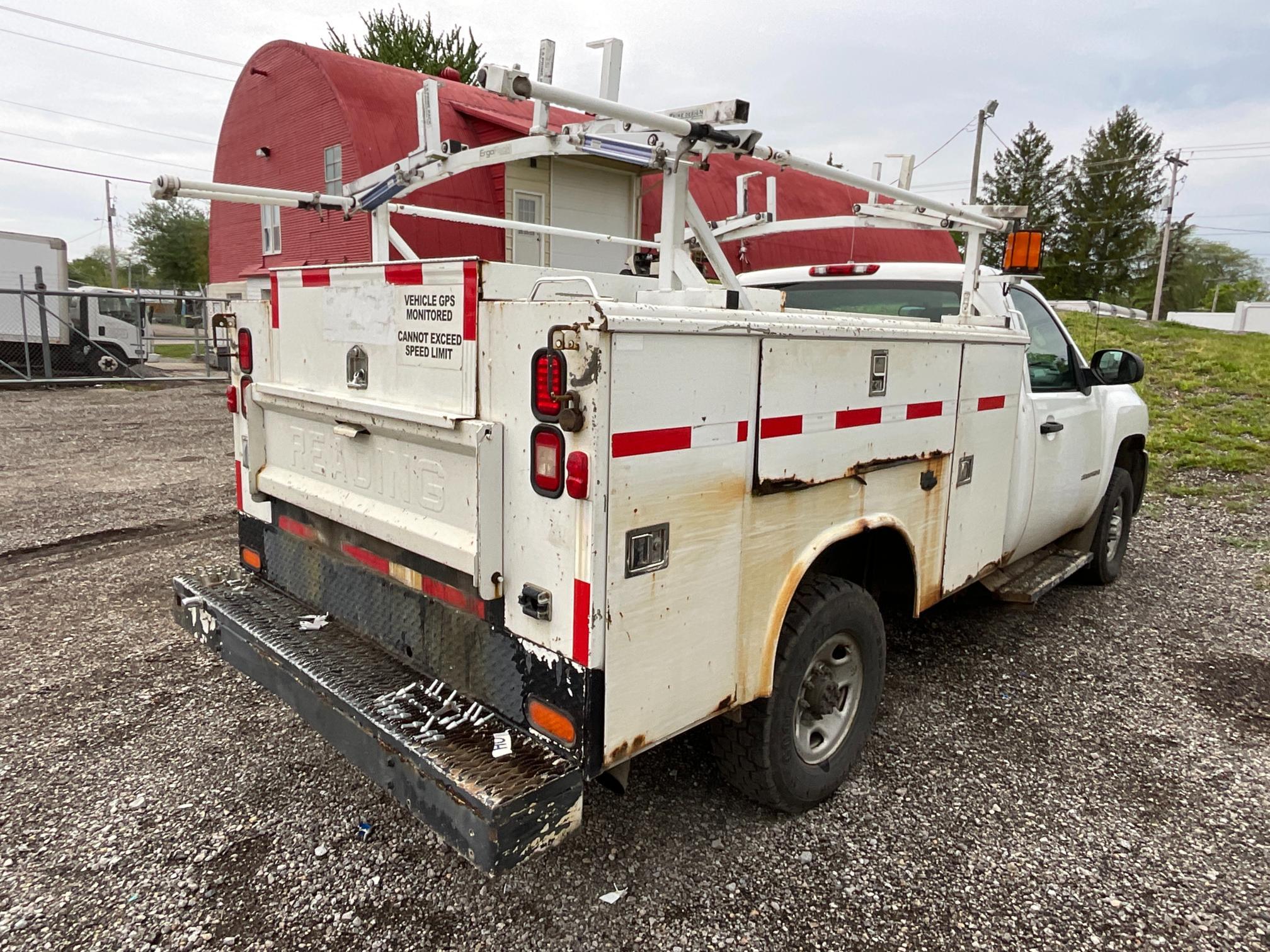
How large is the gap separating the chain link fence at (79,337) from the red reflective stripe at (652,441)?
629 inches

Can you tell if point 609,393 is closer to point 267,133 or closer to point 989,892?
point 989,892

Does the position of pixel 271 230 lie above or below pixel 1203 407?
above

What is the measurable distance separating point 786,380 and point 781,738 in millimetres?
1190

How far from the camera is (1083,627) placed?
5.10 m

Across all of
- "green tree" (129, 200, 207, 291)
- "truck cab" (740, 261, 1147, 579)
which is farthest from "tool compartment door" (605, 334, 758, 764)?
"green tree" (129, 200, 207, 291)

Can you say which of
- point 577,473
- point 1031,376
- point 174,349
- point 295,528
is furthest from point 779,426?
point 174,349

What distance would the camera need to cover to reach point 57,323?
17.9 metres

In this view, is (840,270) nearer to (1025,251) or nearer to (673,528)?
(1025,251)

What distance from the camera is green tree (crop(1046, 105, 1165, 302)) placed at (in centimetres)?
4169

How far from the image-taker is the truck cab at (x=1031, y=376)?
4.23 meters

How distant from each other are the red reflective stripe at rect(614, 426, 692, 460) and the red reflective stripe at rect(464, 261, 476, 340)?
56cm

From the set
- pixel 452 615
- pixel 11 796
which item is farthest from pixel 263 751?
pixel 452 615

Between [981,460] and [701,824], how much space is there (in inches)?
80.5

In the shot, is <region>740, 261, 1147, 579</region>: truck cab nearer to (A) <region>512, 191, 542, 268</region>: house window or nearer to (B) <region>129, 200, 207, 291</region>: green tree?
(A) <region>512, 191, 542, 268</region>: house window
